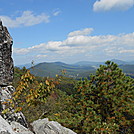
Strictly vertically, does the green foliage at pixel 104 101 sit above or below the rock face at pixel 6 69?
below

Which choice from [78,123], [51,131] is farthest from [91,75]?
[51,131]

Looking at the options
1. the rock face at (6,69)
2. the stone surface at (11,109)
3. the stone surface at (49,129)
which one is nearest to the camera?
the stone surface at (11,109)

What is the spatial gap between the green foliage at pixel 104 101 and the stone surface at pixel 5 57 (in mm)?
8056

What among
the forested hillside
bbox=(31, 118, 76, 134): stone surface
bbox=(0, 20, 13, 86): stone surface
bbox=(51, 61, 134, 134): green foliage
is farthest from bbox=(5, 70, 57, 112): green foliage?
bbox=(51, 61, 134, 134): green foliage

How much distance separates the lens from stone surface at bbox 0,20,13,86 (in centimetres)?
600

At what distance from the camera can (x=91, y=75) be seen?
16.1m

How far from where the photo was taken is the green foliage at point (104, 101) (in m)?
13.1

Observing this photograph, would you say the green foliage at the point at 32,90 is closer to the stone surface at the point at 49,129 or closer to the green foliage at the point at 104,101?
the stone surface at the point at 49,129

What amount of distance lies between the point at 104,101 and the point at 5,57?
11884 millimetres

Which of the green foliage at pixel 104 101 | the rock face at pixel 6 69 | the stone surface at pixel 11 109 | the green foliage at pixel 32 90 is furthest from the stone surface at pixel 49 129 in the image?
the green foliage at pixel 104 101

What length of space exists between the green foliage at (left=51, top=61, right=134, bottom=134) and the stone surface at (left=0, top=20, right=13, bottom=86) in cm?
806

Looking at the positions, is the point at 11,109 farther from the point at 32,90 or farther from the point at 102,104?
the point at 102,104

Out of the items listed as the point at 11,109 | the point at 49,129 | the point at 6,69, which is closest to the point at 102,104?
the point at 49,129

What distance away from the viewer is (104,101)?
48.9ft
